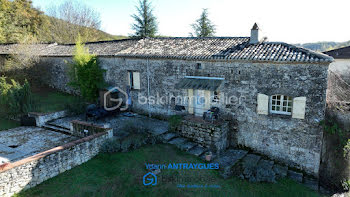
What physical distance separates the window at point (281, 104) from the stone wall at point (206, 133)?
2.80 meters

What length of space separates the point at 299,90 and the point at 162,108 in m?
8.95

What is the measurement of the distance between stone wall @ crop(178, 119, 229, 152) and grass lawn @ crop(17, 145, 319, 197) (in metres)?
1.66

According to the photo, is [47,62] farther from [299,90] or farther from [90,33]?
[299,90]

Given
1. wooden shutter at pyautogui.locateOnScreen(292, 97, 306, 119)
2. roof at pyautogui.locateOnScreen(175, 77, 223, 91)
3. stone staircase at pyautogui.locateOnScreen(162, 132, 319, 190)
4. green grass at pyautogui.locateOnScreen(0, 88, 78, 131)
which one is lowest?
stone staircase at pyautogui.locateOnScreen(162, 132, 319, 190)

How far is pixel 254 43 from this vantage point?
13961 millimetres

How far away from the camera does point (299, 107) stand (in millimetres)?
11461

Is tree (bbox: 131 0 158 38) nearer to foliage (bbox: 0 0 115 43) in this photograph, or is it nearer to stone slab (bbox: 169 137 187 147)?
foliage (bbox: 0 0 115 43)

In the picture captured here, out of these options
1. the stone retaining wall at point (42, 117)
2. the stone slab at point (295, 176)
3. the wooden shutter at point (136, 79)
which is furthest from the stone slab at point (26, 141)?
the stone slab at point (295, 176)

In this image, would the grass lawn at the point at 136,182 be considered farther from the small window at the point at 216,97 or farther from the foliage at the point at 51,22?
the foliage at the point at 51,22

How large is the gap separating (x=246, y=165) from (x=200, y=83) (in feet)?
18.0

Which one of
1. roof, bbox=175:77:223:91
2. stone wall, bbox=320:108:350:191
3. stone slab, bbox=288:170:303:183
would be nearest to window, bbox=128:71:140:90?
roof, bbox=175:77:223:91

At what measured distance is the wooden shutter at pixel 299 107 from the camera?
11336 millimetres

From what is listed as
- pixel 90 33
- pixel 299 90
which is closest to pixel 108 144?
pixel 299 90

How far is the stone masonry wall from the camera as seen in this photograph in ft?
36.6
